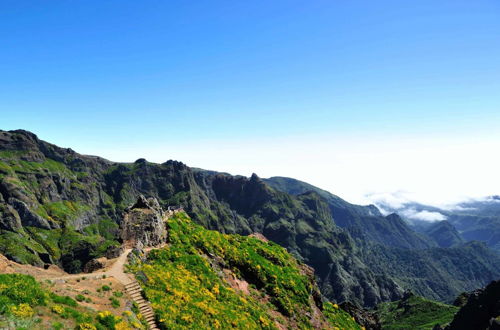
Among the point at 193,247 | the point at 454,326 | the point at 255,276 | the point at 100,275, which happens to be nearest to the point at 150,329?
the point at 100,275

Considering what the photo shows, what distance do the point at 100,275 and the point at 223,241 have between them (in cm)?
2867

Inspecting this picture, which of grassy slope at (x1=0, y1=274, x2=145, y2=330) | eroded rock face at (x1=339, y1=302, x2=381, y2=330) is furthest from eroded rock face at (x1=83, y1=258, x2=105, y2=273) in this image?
eroded rock face at (x1=339, y1=302, x2=381, y2=330)

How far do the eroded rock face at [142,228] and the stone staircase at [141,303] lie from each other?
12758mm

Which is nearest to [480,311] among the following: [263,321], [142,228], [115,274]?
[263,321]

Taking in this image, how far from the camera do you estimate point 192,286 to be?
129 feet

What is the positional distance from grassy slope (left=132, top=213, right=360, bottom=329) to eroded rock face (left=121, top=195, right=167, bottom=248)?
2.48 metres

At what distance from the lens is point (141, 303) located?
31.1m

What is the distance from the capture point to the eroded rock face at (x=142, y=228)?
47562 mm

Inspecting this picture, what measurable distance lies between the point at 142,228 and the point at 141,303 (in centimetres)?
1953

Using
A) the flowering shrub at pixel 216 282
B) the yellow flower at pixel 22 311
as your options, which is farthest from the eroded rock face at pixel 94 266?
the yellow flower at pixel 22 311

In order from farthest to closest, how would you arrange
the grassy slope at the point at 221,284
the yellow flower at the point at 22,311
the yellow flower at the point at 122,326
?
the grassy slope at the point at 221,284 → the yellow flower at the point at 122,326 → the yellow flower at the point at 22,311

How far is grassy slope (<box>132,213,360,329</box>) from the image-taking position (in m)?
34.3

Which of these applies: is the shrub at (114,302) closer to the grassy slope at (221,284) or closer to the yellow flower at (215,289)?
the grassy slope at (221,284)

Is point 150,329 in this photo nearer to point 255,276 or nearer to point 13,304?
point 13,304
